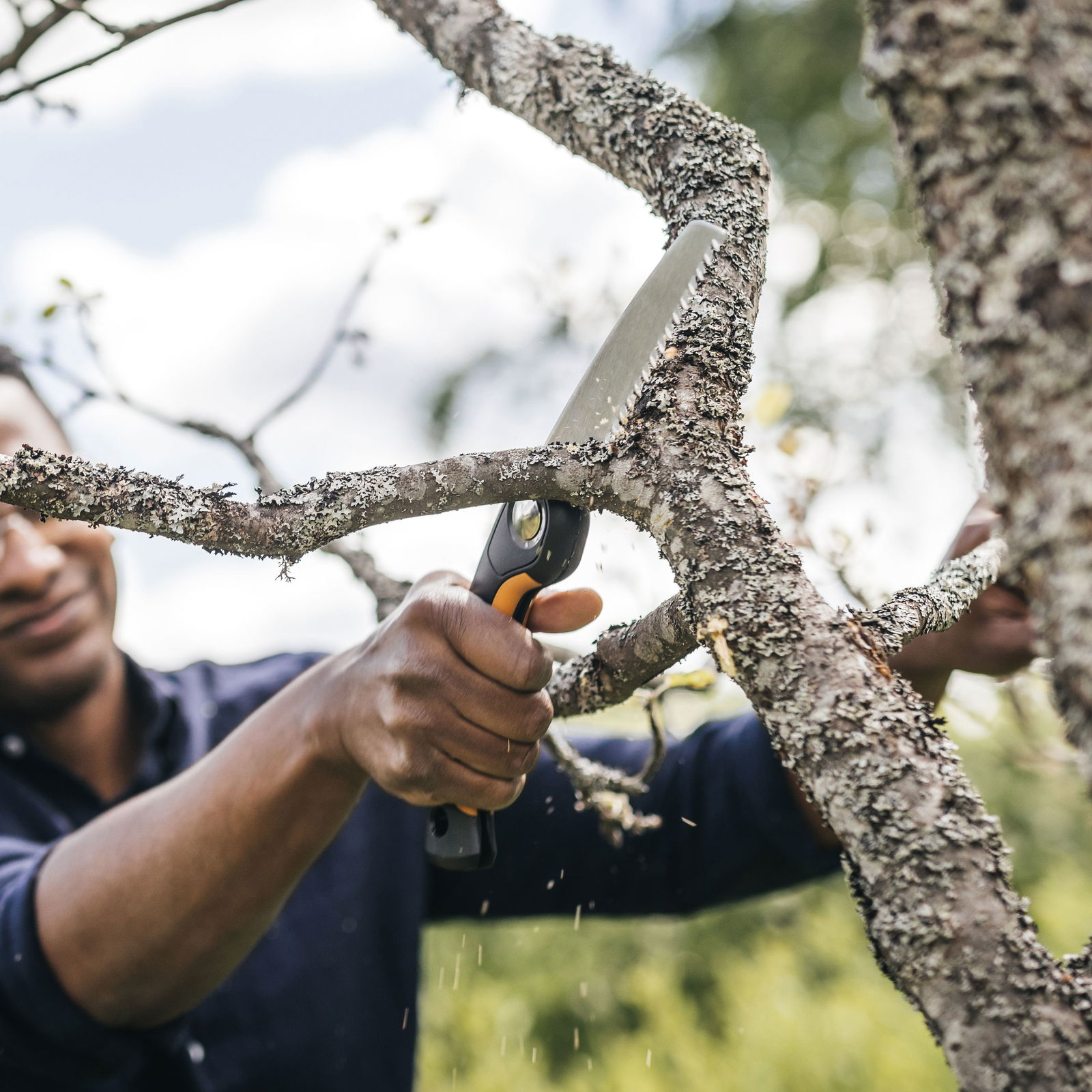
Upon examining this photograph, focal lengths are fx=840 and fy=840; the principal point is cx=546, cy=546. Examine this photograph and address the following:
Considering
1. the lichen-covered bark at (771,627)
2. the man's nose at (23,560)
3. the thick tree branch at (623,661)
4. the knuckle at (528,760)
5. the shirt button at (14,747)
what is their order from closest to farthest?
1. the lichen-covered bark at (771,627)
2. the thick tree branch at (623,661)
3. the knuckle at (528,760)
4. the man's nose at (23,560)
5. the shirt button at (14,747)

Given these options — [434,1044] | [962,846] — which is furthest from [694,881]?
[434,1044]

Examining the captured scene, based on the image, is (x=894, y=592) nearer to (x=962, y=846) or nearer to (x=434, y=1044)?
(x=962, y=846)

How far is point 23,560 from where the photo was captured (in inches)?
82.3

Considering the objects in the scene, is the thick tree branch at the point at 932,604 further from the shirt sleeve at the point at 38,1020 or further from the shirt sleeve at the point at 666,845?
the shirt sleeve at the point at 38,1020

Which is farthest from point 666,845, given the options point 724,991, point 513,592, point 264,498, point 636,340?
point 724,991

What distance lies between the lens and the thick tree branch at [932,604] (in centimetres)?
91

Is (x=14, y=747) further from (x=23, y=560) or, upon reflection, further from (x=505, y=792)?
(x=505, y=792)

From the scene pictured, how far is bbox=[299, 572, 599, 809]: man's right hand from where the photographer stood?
117cm

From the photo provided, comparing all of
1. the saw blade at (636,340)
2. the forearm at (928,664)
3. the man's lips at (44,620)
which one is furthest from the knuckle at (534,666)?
the man's lips at (44,620)

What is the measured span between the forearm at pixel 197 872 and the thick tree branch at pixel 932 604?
0.85 meters

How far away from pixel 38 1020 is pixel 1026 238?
1.79 metres

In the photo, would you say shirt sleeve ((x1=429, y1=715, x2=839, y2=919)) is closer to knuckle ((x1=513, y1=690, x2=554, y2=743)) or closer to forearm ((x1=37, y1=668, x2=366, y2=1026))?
knuckle ((x1=513, y1=690, x2=554, y2=743))

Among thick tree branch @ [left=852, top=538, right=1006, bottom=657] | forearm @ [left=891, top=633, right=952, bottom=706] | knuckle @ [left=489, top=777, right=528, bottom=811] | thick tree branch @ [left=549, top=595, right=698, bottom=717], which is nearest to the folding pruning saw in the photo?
thick tree branch @ [left=549, top=595, right=698, bottom=717]

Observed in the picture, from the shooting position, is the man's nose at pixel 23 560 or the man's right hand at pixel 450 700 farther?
the man's nose at pixel 23 560
